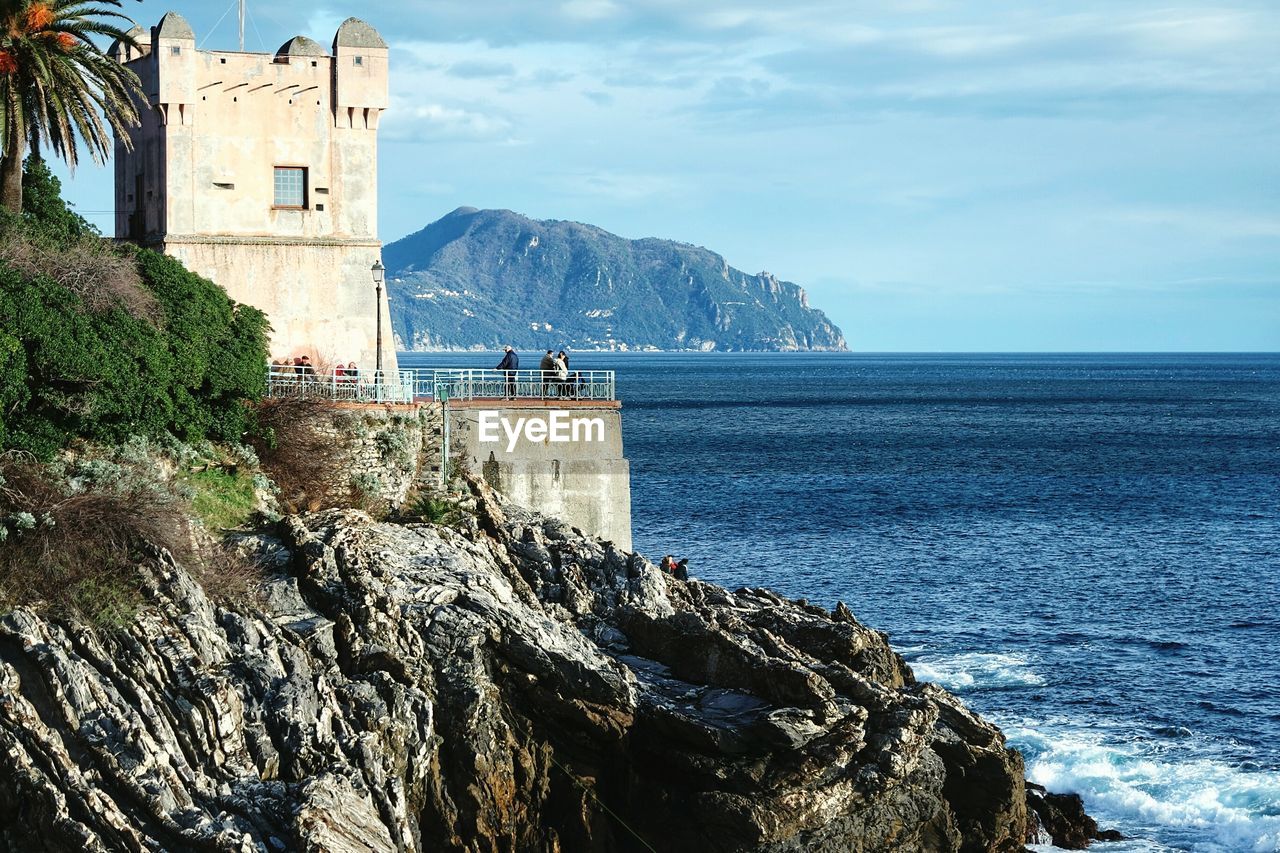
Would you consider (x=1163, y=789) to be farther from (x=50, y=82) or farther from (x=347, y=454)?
(x=50, y=82)

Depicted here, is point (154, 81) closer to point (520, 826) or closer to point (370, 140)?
point (370, 140)

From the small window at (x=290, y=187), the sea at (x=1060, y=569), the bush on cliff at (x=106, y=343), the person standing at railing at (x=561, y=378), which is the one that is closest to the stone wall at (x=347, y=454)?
the bush on cliff at (x=106, y=343)

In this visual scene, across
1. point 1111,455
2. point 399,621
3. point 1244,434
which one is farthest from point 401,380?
point 1244,434

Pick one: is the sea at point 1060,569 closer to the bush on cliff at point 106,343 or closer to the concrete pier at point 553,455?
the concrete pier at point 553,455

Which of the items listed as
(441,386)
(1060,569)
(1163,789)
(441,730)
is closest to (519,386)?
(441,386)

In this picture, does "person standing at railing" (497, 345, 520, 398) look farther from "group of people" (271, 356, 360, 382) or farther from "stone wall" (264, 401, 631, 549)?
"group of people" (271, 356, 360, 382)

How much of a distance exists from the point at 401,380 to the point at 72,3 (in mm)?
10246

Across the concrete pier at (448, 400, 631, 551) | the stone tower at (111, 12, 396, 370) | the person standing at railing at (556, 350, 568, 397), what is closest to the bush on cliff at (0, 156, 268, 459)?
the stone tower at (111, 12, 396, 370)

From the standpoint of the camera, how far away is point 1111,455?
93.3 meters

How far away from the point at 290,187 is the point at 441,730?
18.4 meters

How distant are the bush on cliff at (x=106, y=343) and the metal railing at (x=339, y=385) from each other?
1.47 meters

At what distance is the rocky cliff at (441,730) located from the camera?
19.8 metres

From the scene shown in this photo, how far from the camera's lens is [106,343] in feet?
89.4

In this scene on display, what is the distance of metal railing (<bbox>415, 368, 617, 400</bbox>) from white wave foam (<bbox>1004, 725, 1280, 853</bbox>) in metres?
12.1
